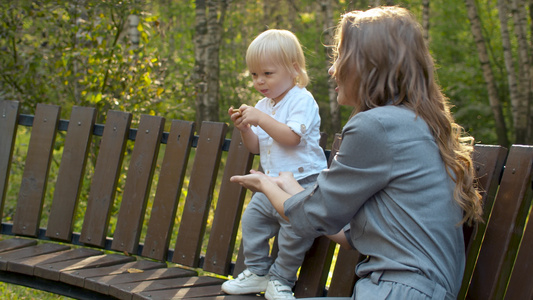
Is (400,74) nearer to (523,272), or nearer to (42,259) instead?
(523,272)

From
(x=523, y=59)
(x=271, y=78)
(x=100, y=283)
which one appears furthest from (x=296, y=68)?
(x=523, y=59)

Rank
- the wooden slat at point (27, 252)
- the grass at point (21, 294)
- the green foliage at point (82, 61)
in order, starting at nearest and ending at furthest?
the wooden slat at point (27, 252), the grass at point (21, 294), the green foliage at point (82, 61)

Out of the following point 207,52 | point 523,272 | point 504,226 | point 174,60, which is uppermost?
point 207,52

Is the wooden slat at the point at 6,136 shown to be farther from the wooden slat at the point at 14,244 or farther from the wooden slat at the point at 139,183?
the wooden slat at the point at 139,183

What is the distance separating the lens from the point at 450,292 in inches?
80.2

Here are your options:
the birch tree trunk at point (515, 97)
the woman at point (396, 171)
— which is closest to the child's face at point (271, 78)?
the woman at point (396, 171)

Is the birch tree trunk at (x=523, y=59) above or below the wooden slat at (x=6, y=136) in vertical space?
above

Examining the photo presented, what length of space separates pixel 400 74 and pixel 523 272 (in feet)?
3.08

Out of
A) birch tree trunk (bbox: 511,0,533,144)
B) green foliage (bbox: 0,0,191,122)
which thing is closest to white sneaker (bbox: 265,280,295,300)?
green foliage (bbox: 0,0,191,122)

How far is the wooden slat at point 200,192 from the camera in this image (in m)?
3.38

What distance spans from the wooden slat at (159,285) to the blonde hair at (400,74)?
151 cm

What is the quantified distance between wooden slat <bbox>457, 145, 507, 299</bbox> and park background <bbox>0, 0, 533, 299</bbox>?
1.47 feet

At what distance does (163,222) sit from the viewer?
3.55 meters

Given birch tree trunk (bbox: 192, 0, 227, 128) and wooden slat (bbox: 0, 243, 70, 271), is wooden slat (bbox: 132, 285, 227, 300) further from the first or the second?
birch tree trunk (bbox: 192, 0, 227, 128)
